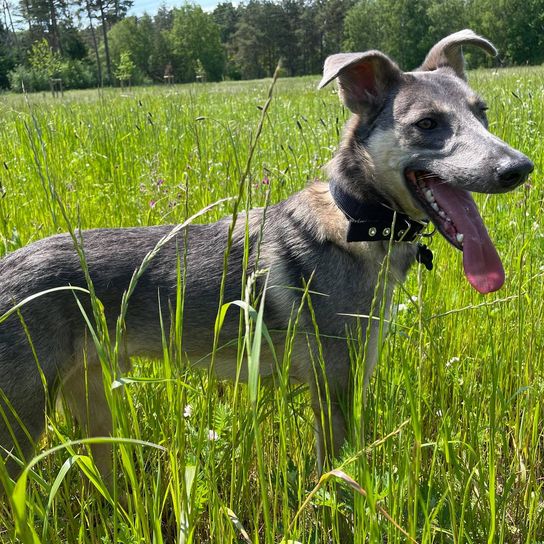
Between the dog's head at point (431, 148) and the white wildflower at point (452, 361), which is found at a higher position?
the dog's head at point (431, 148)

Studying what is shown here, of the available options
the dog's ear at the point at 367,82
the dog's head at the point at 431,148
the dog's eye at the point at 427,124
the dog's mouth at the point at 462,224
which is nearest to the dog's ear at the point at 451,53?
the dog's head at the point at 431,148

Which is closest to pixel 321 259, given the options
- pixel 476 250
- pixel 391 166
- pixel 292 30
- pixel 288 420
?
pixel 391 166

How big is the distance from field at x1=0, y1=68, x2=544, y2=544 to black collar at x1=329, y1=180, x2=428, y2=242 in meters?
0.39

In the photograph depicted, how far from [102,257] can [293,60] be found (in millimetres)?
82109

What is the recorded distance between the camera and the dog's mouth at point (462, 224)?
202cm

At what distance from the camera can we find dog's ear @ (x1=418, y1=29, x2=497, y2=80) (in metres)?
2.59

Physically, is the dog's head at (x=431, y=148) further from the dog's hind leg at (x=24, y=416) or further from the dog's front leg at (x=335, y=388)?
the dog's hind leg at (x=24, y=416)

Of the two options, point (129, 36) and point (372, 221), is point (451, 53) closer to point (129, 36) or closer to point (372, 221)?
point (372, 221)

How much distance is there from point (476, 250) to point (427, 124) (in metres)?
0.52

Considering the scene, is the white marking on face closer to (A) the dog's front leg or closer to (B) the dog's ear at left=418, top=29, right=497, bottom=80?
(A) the dog's front leg

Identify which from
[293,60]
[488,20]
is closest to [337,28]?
[293,60]

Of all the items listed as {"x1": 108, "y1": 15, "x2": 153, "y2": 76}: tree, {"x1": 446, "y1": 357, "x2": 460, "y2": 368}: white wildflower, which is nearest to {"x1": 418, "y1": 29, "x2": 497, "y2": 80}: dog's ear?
{"x1": 446, "y1": 357, "x2": 460, "y2": 368}: white wildflower

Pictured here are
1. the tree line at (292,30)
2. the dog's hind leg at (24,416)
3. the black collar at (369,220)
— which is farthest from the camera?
the tree line at (292,30)

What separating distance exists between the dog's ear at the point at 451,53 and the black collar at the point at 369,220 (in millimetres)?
884
